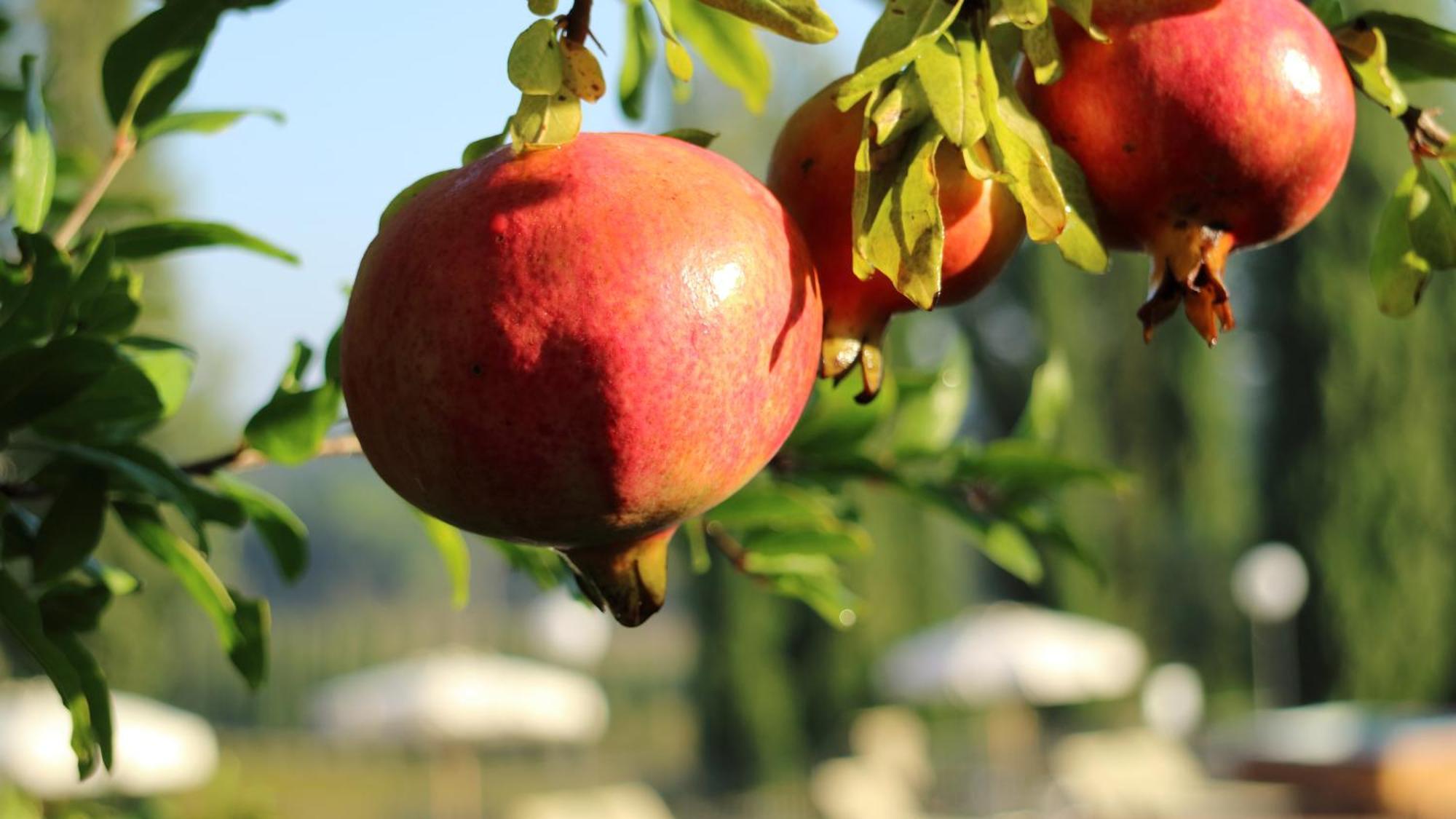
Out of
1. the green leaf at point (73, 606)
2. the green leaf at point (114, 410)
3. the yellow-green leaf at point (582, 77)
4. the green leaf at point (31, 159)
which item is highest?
the yellow-green leaf at point (582, 77)

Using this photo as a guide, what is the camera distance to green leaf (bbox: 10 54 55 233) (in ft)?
2.92

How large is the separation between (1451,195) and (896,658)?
11.9m

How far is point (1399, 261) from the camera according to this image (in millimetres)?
695

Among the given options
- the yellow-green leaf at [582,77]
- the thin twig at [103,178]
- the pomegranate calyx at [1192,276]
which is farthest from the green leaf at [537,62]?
the thin twig at [103,178]

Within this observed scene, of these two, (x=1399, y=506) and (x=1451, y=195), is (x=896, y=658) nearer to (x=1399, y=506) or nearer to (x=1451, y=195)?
(x=1399, y=506)

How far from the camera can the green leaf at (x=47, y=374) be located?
760mm

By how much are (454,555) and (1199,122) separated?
0.67 m

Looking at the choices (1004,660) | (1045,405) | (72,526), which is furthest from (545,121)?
(1004,660)

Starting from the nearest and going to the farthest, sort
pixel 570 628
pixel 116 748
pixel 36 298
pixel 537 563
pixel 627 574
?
pixel 627 574 < pixel 36 298 < pixel 537 563 < pixel 116 748 < pixel 570 628

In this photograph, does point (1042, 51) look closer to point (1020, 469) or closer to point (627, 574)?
point (627, 574)

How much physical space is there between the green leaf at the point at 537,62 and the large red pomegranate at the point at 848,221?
129mm

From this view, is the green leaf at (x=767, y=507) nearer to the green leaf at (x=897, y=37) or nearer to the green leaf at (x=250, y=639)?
the green leaf at (x=250, y=639)

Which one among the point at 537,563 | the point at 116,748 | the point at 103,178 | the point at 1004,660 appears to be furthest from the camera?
the point at 1004,660

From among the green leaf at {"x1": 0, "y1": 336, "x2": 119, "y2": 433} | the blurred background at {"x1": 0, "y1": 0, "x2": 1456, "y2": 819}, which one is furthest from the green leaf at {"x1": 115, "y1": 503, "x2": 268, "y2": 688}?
the blurred background at {"x1": 0, "y1": 0, "x2": 1456, "y2": 819}
